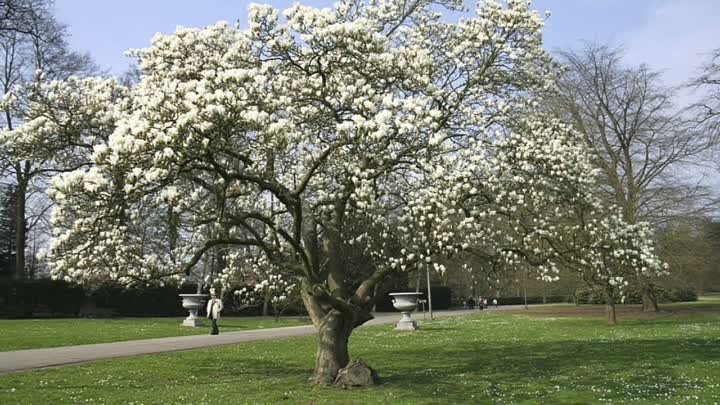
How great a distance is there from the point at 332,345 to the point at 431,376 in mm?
2169

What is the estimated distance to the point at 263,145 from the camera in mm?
9312

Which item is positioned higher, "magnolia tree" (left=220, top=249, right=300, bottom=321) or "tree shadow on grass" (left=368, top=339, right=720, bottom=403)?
"magnolia tree" (left=220, top=249, right=300, bottom=321)

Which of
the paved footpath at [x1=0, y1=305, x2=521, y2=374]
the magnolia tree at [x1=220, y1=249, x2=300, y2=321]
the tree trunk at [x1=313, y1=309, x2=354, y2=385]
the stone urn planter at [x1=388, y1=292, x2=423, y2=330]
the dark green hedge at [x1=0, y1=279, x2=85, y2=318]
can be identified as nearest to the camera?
the tree trunk at [x1=313, y1=309, x2=354, y2=385]

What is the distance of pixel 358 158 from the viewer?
1065cm

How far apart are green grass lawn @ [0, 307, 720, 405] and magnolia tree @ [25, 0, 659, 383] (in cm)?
171

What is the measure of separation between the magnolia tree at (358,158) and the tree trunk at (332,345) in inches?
1.3

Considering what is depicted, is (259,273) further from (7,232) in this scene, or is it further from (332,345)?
(7,232)

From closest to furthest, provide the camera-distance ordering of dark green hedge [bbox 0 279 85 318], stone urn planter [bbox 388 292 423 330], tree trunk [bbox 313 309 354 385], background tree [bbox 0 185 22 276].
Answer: tree trunk [bbox 313 309 354 385], stone urn planter [bbox 388 292 423 330], dark green hedge [bbox 0 279 85 318], background tree [bbox 0 185 22 276]

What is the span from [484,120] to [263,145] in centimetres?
454

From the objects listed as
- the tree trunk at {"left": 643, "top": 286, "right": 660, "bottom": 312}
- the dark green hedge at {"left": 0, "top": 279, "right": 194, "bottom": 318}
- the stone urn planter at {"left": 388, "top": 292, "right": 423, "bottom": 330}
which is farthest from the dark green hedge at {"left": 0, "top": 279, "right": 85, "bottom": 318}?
the tree trunk at {"left": 643, "top": 286, "right": 660, "bottom": 312}

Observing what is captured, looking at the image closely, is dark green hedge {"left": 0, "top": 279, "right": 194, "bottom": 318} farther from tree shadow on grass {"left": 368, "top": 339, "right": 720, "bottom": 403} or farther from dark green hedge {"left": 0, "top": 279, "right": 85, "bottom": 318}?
tree shadow on grass {"left": 368, "top": 339, "right": 720, "bottom": 403}

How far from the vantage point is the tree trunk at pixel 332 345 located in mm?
11062

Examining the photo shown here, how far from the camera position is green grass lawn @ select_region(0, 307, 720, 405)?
9.52m

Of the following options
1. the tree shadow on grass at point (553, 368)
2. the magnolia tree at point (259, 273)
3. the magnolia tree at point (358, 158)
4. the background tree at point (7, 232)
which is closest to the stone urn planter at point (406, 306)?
the tree shadow on grass at point (553, 368)
